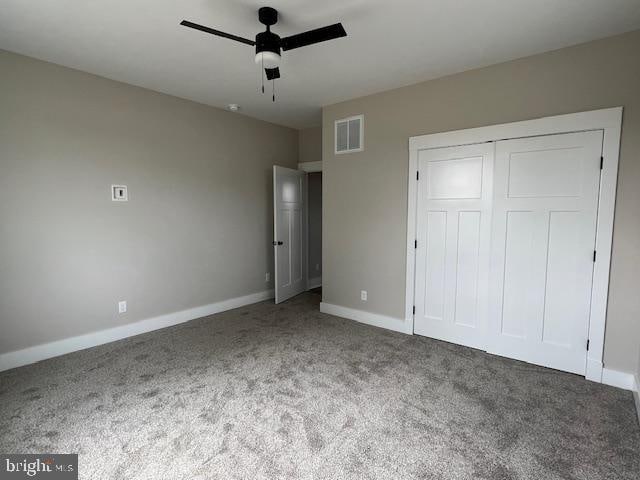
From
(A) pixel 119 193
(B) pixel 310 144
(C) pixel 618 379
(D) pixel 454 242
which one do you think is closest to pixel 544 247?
(D) pixel 454 242

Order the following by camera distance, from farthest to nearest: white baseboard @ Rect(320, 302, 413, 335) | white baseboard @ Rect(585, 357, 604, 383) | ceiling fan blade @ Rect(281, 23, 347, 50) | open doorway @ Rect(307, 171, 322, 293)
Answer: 1. open doorway @ Rect(307, 171, 322, 293)
2. white baseboard @ Rect(320, 302, 413, 335)
3. white baseboard @ Rect(585, 357, 604, 383)
4. ceiling fan blade @ Rect(281, 23, 347, 50)

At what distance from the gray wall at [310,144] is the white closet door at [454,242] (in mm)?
2107

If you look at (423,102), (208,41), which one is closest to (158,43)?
(208,41)

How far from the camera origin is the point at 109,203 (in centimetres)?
337

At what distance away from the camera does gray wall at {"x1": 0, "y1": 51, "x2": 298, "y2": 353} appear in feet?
9.33

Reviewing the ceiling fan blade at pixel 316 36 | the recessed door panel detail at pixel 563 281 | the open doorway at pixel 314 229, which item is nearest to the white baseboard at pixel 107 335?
the open doorway at pixel 314 229

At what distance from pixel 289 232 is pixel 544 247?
10.7 feet

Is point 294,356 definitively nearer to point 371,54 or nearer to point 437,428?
point 437,428

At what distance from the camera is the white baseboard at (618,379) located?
98.7 inches

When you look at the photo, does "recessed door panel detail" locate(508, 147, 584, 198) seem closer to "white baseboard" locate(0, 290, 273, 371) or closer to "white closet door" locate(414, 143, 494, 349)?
"white closet door" locate(414, 143, 494, 349)

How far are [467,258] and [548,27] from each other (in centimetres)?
194

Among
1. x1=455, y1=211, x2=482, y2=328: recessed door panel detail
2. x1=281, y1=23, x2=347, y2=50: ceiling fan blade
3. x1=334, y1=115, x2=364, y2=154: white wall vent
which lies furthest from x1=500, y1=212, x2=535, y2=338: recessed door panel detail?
x1=281, y1=23, x2=347, y2=50: ceiling fan blade

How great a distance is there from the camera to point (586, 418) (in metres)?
2.16

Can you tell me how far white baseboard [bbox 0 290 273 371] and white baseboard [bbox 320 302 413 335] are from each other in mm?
1270
